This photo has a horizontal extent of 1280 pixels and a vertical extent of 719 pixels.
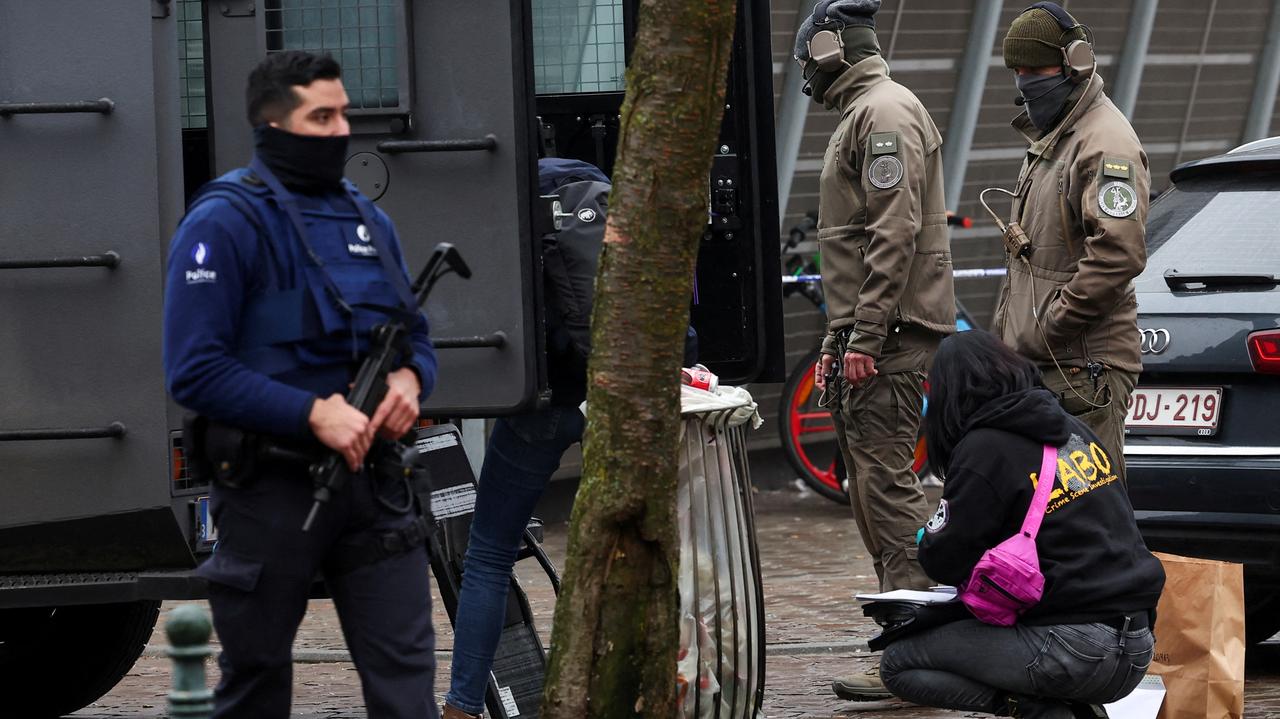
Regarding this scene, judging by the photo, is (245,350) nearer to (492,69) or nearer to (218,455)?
(218,455)

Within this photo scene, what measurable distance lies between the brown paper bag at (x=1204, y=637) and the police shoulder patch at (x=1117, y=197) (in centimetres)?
103

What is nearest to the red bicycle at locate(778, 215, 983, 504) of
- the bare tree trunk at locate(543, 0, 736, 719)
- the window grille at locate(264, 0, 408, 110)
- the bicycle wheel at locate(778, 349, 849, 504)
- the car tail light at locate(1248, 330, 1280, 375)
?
the bicycle wheel at locate(778, 349, 849, 504)

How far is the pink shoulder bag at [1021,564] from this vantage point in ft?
15.0

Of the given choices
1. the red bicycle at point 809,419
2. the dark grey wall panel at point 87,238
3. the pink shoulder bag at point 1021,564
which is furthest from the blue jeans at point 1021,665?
the red bicycle at point 809,419

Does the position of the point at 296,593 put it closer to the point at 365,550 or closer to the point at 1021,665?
the point at 365,550

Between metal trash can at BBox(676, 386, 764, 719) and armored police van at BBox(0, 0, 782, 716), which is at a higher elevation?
armored police van at BBox(0, 0, 782, 716)

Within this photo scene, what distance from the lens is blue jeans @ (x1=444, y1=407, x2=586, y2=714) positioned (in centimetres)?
Answer: 531

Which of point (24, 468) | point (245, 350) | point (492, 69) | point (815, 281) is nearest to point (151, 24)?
point (492, 69)

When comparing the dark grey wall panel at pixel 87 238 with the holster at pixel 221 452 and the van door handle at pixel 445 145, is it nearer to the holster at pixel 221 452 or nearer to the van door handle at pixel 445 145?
the van door handle at pixel 445 145

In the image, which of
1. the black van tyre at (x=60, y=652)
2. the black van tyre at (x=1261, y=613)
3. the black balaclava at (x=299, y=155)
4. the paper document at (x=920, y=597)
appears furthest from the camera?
the black van tyre at (x=1261, y=613)

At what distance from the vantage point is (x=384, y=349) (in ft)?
12.8

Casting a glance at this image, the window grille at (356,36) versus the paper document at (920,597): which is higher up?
the window grille at (356,36)

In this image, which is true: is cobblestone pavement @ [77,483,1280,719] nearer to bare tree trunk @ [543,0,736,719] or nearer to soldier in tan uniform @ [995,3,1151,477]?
soldier in tan uniform @ [995,3,1151,477]

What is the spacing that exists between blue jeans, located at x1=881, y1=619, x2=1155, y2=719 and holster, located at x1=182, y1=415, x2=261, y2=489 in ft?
6.28
